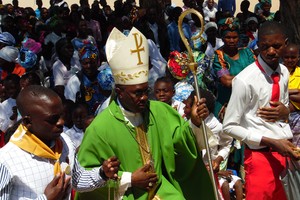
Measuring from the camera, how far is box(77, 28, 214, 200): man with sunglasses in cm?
576

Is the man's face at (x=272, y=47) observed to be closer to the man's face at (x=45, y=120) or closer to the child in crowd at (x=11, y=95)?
the man's face at (x=45, y=120)

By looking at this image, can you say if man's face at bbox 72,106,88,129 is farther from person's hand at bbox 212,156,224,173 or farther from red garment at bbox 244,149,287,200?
red garment at bbox 244,149,287,200

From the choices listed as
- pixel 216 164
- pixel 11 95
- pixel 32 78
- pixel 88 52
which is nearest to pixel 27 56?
pixel 88 52

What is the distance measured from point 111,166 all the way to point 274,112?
1788 millimetres

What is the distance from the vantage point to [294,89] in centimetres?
790

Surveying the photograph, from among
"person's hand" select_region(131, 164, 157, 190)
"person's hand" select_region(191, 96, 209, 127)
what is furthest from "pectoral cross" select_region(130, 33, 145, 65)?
"person's hand" select_region(131, 164, 157, 190)

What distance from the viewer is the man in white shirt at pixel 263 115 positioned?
654cm

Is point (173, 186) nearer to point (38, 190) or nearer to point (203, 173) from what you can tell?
point (203, 173)

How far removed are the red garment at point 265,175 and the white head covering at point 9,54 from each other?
601cm

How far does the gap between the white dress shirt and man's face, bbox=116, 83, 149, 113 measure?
1020mm

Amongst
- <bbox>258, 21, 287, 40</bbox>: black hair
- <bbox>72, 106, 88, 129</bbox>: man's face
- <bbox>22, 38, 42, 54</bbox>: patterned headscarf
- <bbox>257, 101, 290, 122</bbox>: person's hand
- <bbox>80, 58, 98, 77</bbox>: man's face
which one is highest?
<bbox>258, 21, 287, 40</bbox>: black hair

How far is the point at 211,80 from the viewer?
1000 cm

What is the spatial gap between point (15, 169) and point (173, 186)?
1.52m

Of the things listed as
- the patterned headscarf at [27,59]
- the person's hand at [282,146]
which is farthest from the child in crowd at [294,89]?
the patterned headscarf at [27,59]
